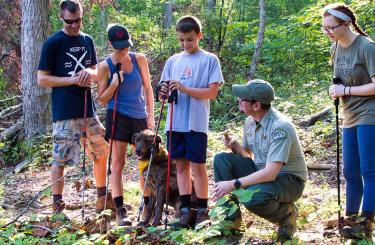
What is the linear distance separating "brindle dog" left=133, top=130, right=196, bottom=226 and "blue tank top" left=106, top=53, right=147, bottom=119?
308mm

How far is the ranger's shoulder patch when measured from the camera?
4148mm

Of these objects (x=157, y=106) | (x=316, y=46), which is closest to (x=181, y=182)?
(x=157, y=106)

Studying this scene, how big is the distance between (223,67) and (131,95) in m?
8.84

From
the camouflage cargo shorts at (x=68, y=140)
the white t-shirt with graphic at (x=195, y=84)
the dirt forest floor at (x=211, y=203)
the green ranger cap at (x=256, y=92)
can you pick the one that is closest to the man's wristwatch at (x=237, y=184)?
the dirt forest floor at (x=211, y=203)

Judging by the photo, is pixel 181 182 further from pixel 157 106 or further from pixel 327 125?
pixel 157 106

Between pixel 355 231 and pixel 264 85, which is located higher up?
pixel 264 85

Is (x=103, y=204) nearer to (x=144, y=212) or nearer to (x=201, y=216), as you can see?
(x=144, y=212)

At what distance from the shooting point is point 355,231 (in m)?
4.13

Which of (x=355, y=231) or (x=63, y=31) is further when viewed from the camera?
(x=63, y=31)

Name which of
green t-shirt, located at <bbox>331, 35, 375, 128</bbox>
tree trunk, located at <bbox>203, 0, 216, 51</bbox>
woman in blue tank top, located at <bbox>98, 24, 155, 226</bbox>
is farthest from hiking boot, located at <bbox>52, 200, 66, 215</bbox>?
tree trunk, located at <bbox>203, 0, 216, 51</bbox>

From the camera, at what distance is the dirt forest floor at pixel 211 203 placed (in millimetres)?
4699

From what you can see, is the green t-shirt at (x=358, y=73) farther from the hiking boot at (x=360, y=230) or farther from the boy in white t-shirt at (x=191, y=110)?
the boy in white t-shirt at (x=191, y=110)

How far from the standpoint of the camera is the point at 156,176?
5.27 m

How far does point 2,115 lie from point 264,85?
9.27 metres
